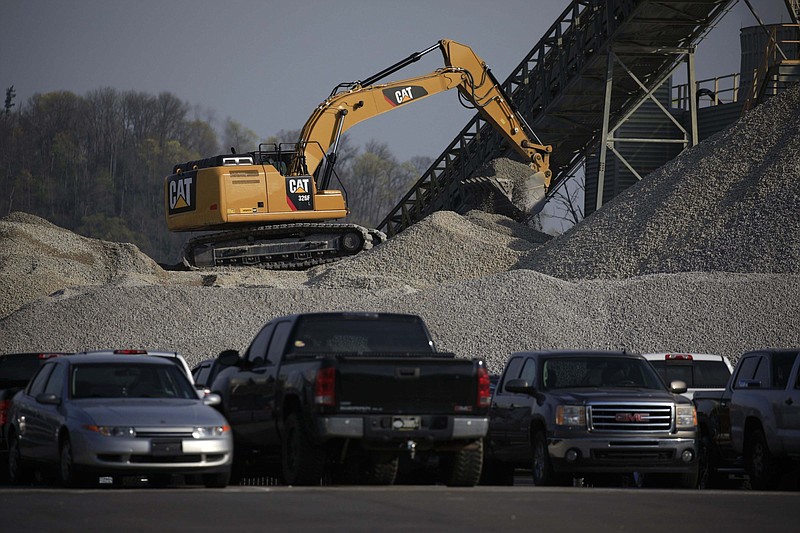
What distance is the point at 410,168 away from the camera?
458 feet

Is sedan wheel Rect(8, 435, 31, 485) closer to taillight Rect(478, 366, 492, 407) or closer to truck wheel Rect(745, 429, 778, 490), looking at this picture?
taillight Rect(478, 366, 492, 407)

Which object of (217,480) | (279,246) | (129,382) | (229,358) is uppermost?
(279,246)

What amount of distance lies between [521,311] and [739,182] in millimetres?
9980

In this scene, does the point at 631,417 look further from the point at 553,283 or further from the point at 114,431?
the point at 553,283

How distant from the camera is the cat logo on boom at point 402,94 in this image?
1772 inches

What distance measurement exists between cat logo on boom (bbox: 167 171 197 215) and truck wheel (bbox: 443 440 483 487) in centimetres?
2930

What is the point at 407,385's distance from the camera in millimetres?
13430

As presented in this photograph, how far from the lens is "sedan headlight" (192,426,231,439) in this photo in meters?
13.6

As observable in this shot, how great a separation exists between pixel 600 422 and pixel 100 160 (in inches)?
4122

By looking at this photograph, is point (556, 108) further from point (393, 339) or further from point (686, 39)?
point (393, 339)

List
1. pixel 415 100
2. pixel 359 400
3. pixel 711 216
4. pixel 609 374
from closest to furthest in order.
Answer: pixel 359 400 → pixel 609 374 → pixel 711 216 → pixel 415 100

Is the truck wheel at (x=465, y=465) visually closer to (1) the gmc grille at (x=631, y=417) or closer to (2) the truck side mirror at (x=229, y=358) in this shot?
(1) the gmc grille at (x=631, y=417)

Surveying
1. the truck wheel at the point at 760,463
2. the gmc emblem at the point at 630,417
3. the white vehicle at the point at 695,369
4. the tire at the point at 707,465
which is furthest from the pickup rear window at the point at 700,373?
the gmc emblem at the point at 630,417

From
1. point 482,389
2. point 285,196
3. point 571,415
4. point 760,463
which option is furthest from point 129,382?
point 285,196
